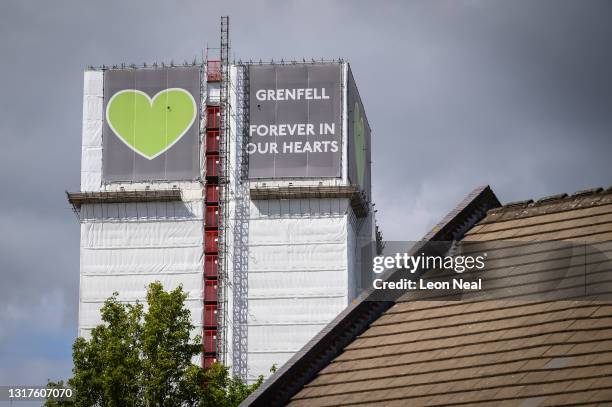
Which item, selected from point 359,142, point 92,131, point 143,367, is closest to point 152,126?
point 92,131

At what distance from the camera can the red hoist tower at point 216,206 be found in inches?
5108

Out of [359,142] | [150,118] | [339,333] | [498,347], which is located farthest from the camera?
[359,142]

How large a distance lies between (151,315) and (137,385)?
12.6 feet

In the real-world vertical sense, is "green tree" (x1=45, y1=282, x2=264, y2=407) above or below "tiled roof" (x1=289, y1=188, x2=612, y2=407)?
above

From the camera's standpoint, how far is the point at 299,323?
129500 mm

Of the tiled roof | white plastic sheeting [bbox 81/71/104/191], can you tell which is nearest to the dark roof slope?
the tiled roof

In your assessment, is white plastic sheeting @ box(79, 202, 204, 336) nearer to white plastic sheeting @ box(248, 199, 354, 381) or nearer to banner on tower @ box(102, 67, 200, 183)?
banner on tower @ box(102, 67, 200, 183)

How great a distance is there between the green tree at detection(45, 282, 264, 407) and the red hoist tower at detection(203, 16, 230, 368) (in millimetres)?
54392

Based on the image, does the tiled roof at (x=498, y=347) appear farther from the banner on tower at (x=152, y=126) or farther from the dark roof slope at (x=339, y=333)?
the banner on tower at (x=152, y=126)

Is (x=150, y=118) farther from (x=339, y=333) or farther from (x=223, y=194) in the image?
(x=339, y=333)

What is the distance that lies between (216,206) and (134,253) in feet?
26.1

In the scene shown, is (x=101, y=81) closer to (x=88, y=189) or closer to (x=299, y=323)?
(x=88, y=189)

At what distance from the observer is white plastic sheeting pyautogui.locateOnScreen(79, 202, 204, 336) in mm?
132500

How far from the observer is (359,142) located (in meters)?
141
